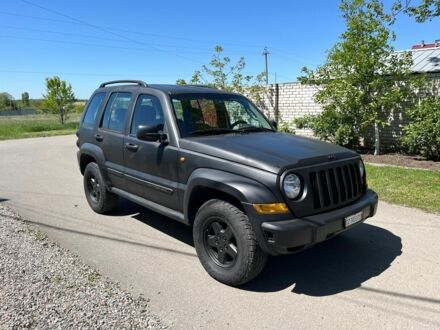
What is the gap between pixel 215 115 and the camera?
4734mm

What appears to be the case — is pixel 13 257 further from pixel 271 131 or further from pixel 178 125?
pixel 271 131

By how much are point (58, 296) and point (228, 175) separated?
1863 millimetres

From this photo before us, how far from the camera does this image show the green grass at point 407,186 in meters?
6.25

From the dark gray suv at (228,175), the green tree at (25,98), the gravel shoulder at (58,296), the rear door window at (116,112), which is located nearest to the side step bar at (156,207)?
the dark gray suv at (228,175)

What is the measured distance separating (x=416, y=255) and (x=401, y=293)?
102cm

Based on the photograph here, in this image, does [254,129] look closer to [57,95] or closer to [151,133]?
[151,133]

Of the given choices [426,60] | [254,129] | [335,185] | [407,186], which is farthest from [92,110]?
[426,60]

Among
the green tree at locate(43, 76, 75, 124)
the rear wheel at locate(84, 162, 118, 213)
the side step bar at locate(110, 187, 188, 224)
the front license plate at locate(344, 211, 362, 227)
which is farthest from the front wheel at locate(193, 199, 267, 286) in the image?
the green tree at locate(43, 76, 75, 124)

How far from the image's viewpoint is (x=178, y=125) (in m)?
4.27

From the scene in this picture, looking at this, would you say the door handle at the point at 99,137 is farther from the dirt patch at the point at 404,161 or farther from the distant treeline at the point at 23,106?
the distant treeline at the point at 23,106

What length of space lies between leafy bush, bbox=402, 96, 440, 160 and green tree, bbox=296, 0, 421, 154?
595mm

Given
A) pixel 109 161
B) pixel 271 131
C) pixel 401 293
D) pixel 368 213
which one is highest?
pixel 271 131

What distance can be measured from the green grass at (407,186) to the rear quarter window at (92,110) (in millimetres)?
4931

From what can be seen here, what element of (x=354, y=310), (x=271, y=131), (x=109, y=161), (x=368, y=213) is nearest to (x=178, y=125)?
(x=271, y=131)
